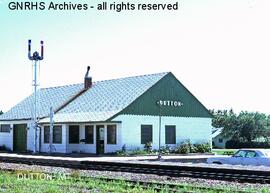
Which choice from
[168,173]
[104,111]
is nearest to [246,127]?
[104,111]

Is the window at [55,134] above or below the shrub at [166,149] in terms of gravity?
above

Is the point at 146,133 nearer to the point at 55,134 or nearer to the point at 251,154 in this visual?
the point at 55,134

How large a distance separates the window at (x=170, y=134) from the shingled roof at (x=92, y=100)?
3325mm

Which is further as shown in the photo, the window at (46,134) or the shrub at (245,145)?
the shrub at (245,145)

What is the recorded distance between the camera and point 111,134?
3600cm

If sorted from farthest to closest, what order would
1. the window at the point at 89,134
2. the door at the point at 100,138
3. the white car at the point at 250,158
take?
the window at the point at 89,134, the door at the point at 100,138, the white car at the point at 250,158

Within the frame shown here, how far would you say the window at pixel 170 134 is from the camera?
3788 centimetres

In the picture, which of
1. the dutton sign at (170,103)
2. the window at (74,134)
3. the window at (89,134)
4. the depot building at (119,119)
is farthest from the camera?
the window at (74,134)

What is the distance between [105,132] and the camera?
3634cm

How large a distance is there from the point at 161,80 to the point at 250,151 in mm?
16049

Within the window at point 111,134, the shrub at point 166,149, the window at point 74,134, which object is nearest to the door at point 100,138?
the window at point 111,134

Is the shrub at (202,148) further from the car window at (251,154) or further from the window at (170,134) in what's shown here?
the car window at (251,154)

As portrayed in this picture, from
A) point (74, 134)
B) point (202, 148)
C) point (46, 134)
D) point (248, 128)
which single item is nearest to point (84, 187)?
point (74, 134)

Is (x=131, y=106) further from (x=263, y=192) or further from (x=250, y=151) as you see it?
(x=263, y=192)
